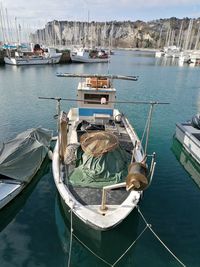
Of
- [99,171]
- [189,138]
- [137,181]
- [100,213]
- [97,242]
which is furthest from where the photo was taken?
[189,138]

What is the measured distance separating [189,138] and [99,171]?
10708 millimetres

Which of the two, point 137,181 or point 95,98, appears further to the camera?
point 95,98

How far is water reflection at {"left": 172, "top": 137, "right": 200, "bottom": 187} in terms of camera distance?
1597 centimetres

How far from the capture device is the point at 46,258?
9.16 m

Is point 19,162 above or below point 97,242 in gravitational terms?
above

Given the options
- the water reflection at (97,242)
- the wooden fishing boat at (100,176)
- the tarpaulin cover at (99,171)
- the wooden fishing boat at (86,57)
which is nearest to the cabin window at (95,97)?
the wooden fishing boat at (100,176)

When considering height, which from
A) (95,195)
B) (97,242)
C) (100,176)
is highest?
(100,176)

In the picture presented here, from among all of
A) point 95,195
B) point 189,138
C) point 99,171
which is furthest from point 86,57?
point 95,195

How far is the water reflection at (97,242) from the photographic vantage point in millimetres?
9160

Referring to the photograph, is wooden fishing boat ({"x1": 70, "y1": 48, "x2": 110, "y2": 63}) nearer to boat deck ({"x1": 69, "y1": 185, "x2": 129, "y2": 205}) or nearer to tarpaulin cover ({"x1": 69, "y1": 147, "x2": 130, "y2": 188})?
tarpaulin cover ({"x1": 69, "y1": 147, "x2": 130, "y2": 188})

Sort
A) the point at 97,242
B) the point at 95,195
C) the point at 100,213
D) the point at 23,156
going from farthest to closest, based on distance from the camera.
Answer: the point at 23,156 → the point at 95,195 → the point at 97,242 → the point at 100,213

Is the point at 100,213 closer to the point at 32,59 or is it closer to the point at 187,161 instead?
the point at 187,161

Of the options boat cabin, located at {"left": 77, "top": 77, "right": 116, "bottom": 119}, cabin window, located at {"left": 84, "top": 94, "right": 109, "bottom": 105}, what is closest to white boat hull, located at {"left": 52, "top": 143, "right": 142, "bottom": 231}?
boat cabin, located at {"left": 77, "top": 77, "right": 116, "bottom": 119}

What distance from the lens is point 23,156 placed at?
14.0 metres
